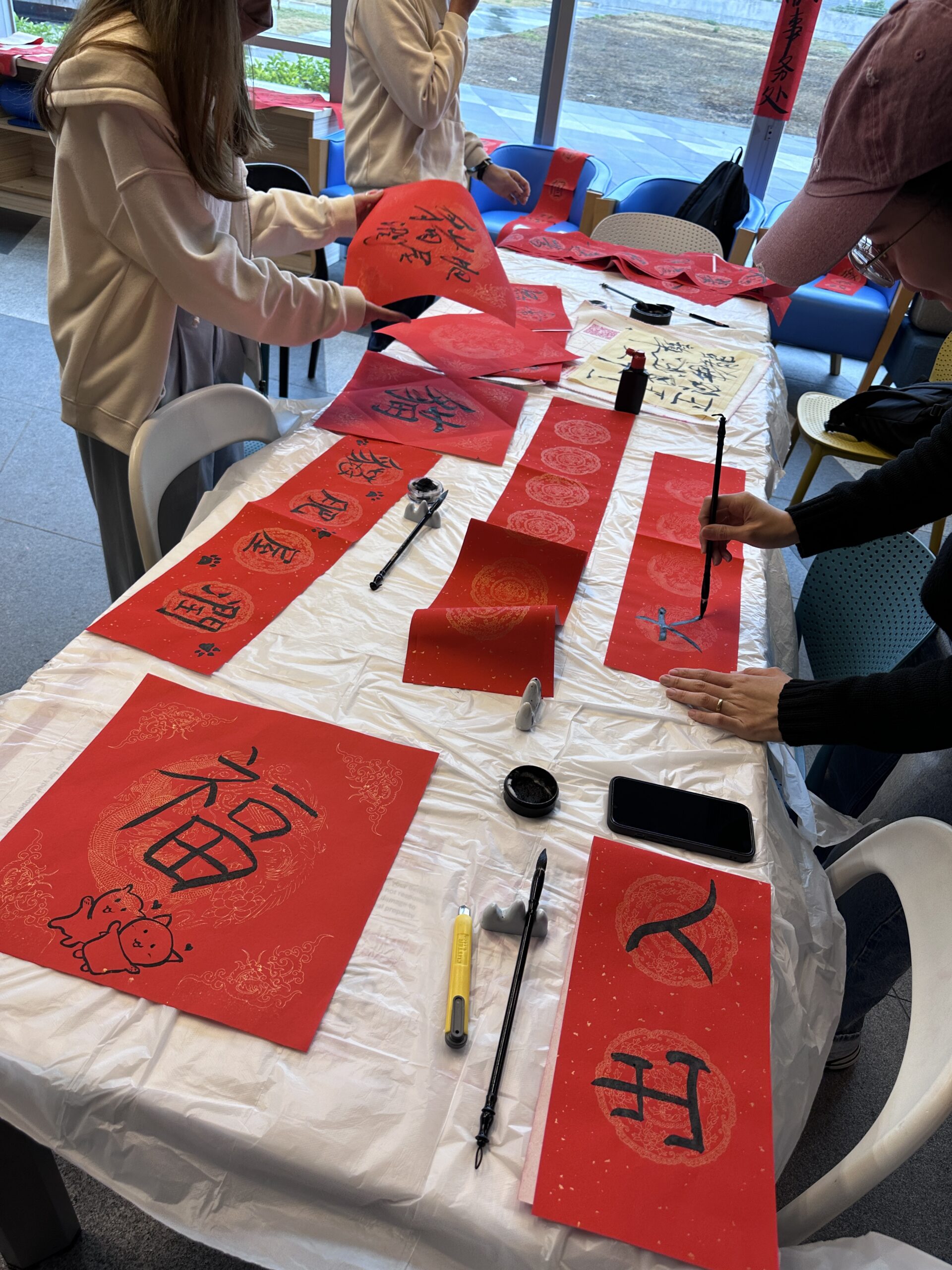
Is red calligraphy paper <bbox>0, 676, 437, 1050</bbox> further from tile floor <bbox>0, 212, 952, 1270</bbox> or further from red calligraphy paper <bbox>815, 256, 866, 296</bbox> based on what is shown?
red calligraphy paper <bbox>815, 256, 866, 296</bbox>

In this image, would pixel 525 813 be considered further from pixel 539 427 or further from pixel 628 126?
pixel 628 126

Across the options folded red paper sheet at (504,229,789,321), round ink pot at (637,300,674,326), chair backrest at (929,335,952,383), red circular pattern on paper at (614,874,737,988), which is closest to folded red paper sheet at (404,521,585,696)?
red circular pattern on paper at (614,874,737,988)

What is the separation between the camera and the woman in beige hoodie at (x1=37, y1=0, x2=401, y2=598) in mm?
1214

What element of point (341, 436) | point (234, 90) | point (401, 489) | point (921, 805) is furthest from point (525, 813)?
point (234, 90)

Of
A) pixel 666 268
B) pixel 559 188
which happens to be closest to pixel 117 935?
pixel 666 268

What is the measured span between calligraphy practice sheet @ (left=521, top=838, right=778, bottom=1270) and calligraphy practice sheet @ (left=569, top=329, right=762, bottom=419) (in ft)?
4.23

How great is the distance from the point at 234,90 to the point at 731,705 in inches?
46.5

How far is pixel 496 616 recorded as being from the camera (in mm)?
1156

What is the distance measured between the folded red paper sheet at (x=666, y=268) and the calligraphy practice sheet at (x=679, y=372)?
436mm

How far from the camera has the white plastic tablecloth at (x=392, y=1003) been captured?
2.10 ft

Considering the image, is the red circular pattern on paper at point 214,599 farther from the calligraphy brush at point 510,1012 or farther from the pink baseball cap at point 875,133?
the pink baseball cap at point 875,133

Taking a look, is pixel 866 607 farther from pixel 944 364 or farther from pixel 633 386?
pixel 944 364

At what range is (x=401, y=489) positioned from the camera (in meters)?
1.47

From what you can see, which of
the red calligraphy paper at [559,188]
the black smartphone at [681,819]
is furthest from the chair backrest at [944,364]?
the black smartphone at [681,819]
